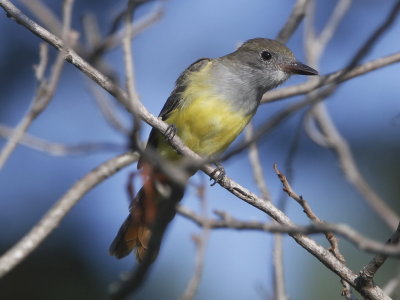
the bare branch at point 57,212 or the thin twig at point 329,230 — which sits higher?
the bare branch at point 57,212

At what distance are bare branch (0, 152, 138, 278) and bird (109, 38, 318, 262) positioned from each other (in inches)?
9.1

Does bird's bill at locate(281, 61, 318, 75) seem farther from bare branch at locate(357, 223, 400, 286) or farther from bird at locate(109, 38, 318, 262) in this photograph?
bare branch at locate(357, 223, 400, 286)

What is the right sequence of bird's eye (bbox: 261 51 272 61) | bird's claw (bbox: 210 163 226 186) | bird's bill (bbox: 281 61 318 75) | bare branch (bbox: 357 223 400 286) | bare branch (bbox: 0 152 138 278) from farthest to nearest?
bird's eye (bbox: 261 51 272 61)
bird's bill (bbox: 281 61 318 75)
bird's claw (bbox: 210 163 226 186)
bare branch (bbox: 0 152 138 278)
bare branch (bbox: 357 223 400 286)

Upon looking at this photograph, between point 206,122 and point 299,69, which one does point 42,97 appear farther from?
point 299,69

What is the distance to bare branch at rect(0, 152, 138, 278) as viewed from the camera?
3.71 meters

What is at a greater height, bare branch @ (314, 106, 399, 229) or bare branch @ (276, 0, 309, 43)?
bare branch @ (276, 0, 309, 43)

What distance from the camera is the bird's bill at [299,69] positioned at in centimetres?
Answer: 544

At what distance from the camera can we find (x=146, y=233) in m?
4.64

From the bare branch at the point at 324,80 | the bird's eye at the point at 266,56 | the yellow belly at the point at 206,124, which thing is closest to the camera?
the bare branch at the point at 324,80

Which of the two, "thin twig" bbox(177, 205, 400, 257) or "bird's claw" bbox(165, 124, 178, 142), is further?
"bird's claw" bbox(165, 124, 178, 142)

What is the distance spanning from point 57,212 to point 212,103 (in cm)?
148

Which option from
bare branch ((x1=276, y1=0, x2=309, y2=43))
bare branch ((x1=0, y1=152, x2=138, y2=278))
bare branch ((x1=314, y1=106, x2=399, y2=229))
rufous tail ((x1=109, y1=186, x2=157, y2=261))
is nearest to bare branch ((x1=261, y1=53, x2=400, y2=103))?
bare branch ((x1=314, y1=106, x2=399, y2=229))

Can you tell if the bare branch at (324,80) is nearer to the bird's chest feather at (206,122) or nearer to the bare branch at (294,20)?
the bird's chest feather at (206,122)

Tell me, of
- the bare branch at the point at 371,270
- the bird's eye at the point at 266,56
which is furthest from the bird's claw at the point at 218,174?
the bare branch at the point at 371,270
